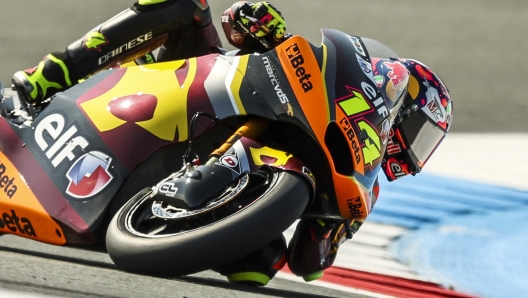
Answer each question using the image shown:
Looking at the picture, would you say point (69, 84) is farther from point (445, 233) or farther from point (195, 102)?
point (445, 233)

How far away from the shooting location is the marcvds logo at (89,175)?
3.39 metres

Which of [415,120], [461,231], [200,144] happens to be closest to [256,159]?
[200,144]

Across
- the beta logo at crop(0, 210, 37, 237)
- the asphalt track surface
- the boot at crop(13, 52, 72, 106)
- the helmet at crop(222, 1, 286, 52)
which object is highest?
the helmet at crop(222, 1, 286, 52)

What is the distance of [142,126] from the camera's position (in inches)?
135

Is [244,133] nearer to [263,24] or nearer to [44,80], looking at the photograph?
[263,24]

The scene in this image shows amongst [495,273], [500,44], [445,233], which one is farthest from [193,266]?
[500,44]

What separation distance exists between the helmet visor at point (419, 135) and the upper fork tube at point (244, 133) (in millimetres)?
908

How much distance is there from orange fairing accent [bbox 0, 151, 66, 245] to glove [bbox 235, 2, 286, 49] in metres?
1.05

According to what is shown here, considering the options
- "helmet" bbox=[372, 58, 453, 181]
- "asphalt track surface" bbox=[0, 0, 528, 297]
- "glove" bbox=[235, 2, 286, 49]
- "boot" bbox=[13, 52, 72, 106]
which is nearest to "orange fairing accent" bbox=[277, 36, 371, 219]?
"glove" bbox=[235, 2, 286, 49]

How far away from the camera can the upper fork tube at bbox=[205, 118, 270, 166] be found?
324 cm

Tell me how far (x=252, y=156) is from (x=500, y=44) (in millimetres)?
6146

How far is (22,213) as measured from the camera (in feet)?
11.4

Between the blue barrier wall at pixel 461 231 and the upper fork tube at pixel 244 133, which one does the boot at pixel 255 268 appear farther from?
the blue barrier wall at pixel 461 231

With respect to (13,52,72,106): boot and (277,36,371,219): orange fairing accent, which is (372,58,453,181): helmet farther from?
(13,52,72,106): boot
